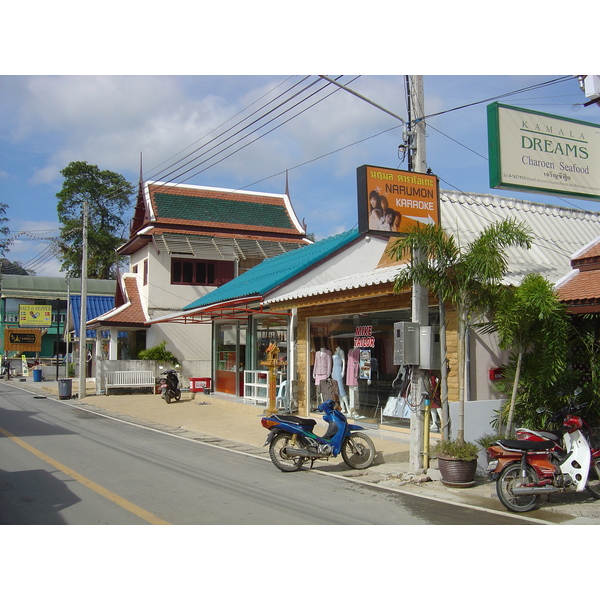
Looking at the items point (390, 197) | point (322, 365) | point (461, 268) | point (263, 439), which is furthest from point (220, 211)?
point (461, 268)

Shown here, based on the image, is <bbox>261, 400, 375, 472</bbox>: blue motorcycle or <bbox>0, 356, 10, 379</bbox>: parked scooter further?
<bbox>0, 356, 10, 379</bbox>: parked scooter

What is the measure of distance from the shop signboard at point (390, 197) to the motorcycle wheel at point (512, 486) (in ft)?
15.8

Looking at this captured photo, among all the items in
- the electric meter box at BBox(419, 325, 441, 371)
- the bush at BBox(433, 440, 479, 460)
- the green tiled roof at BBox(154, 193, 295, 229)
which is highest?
the green tiled roof at BBox(154, 193, 295, 229)

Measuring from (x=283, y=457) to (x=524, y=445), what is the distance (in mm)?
4025

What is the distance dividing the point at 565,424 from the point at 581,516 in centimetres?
121

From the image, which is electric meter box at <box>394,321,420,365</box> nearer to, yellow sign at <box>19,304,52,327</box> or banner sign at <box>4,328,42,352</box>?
yellow sign at <box>19,304,52,327</box>

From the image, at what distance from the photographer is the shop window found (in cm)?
2866

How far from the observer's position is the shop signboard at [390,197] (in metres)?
11.0

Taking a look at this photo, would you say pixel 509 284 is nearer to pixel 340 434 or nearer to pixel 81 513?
pixel 340 434

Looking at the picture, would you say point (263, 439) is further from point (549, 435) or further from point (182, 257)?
point (182, 257)

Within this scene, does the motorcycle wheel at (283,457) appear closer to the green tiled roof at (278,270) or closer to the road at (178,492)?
the road at (178,492)

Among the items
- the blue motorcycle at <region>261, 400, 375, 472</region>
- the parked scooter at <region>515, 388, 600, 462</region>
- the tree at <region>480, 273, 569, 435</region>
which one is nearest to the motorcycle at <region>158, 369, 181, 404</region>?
the blue motorcycle at <region>261, 400, 375, 472</region>

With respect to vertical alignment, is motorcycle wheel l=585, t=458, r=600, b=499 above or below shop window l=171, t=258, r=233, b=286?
below

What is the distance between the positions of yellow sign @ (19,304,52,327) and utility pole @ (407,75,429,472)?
4216 cm
